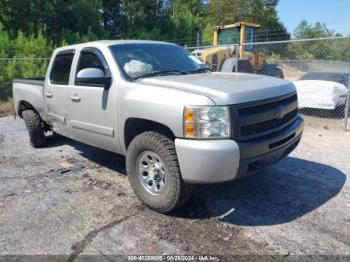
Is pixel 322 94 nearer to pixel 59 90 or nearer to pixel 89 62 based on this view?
pixel 89 62

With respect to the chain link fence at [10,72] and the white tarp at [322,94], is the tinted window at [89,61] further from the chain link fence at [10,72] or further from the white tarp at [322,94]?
the chain link fence at [10,72]

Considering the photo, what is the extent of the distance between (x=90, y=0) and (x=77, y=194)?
75.5ft

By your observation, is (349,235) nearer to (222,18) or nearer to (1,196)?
(1,196)

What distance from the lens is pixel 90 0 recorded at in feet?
80.7

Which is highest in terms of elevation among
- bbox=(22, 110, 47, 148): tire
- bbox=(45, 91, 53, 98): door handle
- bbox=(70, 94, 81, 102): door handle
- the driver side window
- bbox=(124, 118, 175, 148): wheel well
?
the driver side window

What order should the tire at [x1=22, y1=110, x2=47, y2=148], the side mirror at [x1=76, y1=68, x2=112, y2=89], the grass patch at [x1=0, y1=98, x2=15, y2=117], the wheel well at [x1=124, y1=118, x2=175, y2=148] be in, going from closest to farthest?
the wheel well at [x1=124, y1=118, x2=175, y2=148] → the side mirror at [x1=76, y1=68, x2=112, y2=89] → the tire at [x1=22, y1=110, x2=47, y2=148] → the grass patch at [x1=0, y1=98, x2=15, y2=117]

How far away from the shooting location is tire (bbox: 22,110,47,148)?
661cm

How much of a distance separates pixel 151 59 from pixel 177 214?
209 centimetres

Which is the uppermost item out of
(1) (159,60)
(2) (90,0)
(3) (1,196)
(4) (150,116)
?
(2) (90,0)

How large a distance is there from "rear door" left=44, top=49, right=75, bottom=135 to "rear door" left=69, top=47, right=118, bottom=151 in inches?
9.5

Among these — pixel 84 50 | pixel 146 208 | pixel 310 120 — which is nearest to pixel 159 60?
pixel 84 50

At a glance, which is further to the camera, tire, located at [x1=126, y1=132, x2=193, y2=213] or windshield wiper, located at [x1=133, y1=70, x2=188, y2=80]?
windshield wiper, located at [x1=133, y1=70, x2=188, y2=80]

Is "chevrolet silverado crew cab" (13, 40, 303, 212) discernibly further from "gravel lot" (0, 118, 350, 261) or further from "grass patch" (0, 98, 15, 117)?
"grass patch" (0, 98, 15, 117)

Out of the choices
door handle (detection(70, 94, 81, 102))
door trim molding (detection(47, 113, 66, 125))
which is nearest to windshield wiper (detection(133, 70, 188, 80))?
door handle (detection(70, 94, 81, 102))
